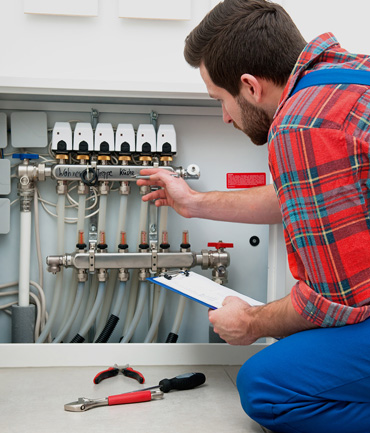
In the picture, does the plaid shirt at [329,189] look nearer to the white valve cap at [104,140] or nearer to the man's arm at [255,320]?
the man's arm at [255,320]

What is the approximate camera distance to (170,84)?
4.46ft

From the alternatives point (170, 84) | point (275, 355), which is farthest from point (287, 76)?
point (275, 355)

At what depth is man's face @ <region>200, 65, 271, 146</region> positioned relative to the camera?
110 cm

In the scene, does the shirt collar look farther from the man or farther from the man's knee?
the man's knee

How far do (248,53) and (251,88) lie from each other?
0.07m

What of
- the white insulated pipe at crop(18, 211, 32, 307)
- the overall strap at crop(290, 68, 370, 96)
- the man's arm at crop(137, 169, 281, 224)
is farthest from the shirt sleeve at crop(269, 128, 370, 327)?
the white insulated pipe at crop(18, 211, 32, 307)

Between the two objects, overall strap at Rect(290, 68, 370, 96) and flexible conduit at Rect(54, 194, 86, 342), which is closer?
overall strap at Rect(290, 68, 370, 96)

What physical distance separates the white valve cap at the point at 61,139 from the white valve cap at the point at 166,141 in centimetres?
25

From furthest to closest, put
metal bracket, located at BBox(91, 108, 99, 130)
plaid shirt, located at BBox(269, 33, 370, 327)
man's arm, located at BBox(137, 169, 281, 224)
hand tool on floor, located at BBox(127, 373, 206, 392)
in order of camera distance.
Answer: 1. metal bracket, located at BBox(91, 108, 99, 130)
2. man's arm, located at BBox(137, 169, 281, 224)
3. hand tool on floor, located at BBox(127, 373, 206, 392)
4. plaid shirt, located at BBox(269, 33, 370, 327)

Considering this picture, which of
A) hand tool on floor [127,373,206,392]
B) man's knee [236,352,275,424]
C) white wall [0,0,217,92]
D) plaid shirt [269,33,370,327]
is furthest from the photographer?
white wall [0,0,217,92]

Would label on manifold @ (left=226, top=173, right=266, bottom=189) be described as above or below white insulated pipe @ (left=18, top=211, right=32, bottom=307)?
above

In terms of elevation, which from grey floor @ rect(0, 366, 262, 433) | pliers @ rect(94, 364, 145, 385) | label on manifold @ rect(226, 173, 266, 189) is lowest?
grey floor @ rect(0, 366, 262, 433)

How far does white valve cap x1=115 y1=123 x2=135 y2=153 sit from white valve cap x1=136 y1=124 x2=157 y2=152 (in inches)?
0.7

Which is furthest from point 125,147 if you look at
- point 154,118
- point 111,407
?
point 111,407
